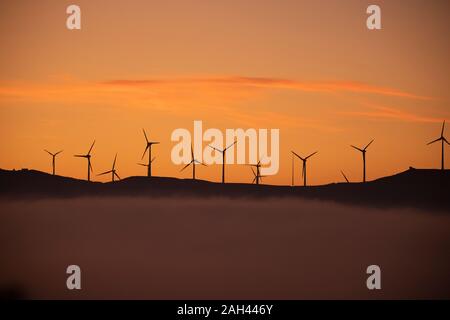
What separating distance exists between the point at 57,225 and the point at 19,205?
3.53 ft

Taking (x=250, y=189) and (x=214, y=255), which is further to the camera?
(x=250, y=189)

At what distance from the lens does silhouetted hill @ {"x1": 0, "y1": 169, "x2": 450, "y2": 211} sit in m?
16.0

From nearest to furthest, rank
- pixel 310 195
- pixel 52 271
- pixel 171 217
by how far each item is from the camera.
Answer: pixel 52 271 < pixel 171 217 < pixel 310 195

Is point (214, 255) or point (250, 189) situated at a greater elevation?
point (250, 189)

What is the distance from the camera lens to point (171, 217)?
16.5m

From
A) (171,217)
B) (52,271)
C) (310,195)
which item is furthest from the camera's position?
(310,195)

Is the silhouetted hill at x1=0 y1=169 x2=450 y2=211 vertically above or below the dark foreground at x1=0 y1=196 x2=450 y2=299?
above

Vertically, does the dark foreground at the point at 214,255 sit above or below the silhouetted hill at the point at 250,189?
below

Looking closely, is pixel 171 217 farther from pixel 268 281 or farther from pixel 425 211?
pixel 425 211

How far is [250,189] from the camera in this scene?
61.2ft

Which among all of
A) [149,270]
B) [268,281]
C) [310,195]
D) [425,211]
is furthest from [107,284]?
[425,211]

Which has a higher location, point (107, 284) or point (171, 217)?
point (171, 217)

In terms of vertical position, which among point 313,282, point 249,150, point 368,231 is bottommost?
point 313,282

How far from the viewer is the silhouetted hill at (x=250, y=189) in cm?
1598
